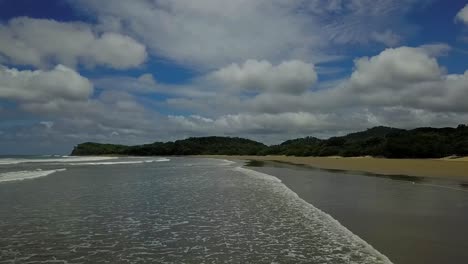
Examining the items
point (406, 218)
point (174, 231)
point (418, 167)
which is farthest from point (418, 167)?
point (174, 231)

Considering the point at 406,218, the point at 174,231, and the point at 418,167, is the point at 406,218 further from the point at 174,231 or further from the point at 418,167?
the point at 418,167

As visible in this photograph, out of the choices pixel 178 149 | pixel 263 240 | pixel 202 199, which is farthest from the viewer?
pixel 178 149

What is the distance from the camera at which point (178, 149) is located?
641 ft

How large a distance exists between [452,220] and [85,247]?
35.7ft

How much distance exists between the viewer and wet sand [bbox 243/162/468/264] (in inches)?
355

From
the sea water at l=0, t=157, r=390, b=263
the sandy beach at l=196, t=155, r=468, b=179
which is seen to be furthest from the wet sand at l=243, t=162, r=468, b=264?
the sandy beach at l=196, t=155, r=468, b=179

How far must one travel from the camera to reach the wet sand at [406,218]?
902 cm

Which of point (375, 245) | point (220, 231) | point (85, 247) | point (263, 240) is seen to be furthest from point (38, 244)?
point (375, 245)

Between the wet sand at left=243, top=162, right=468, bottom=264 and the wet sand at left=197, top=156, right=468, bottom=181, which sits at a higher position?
the wet sand at left=197, top=156, right=468, bottom=181

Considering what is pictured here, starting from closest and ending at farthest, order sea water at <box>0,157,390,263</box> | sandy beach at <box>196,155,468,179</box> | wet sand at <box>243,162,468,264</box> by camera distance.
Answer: wet sand at <box>243,162,468,264</box>
sea water at <box>0,157,390,263</box>
sandy beach at <box>196,155,468,179</box>

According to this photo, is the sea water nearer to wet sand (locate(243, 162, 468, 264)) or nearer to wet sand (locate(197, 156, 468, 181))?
wet sand (locate(243, 162, 468, 264))

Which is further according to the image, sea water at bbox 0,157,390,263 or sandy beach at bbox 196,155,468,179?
sandy beach at bbox 196,155,468,179

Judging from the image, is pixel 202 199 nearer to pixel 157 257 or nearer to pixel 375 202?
pixel 375 202

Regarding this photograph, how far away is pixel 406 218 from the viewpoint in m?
13.1
